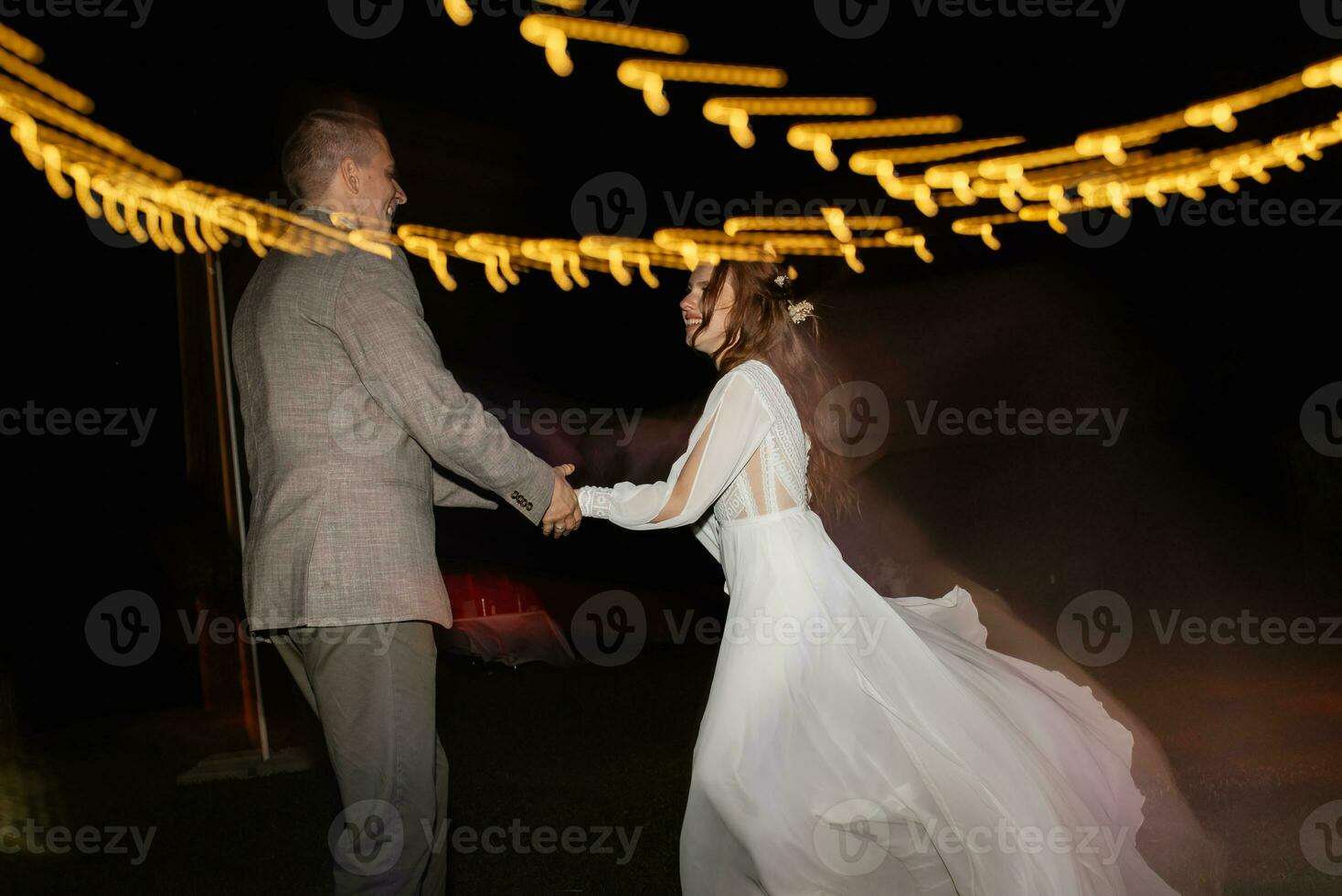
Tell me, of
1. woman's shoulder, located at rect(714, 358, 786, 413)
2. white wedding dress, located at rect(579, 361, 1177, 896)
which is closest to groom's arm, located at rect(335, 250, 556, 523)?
white wedding dress, located at rect(579, 361, 1177, 896)

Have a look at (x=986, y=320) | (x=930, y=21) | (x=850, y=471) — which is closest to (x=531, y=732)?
(x=850, y=471)

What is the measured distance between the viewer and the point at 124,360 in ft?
19.1

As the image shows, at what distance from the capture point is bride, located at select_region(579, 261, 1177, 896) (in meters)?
2.12

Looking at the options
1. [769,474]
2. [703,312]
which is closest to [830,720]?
[769,474]

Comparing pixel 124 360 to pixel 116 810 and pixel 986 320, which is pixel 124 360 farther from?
pixel 986 320

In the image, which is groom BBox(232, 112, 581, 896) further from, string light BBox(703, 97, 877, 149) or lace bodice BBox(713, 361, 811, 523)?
string light BBox(703, 97, 877, 149)

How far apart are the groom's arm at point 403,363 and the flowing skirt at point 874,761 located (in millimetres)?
787

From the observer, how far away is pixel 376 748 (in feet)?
6.63

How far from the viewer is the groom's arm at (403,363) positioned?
212 cm

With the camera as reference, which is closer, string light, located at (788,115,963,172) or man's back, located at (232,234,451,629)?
man's back, located at (232,234,451,629)

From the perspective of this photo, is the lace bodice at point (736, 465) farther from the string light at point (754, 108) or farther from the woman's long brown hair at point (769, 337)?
the string light at point (754, 108)

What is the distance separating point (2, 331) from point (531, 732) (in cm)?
349

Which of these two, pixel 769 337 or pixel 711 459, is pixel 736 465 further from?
pixel 769 337

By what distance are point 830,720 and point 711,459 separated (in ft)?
2.28
